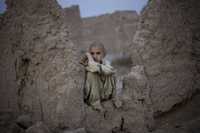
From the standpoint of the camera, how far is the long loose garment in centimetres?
227

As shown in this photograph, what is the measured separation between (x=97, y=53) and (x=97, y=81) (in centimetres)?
36

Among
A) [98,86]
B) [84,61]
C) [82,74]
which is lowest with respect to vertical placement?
[98,86]

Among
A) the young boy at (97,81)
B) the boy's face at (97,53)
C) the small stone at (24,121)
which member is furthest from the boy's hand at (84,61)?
the small stone at (24,121)

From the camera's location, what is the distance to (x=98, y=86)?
7.58 feet

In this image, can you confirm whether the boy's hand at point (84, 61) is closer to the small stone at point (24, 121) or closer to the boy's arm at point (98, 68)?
the boy's arm at point (98, 68)

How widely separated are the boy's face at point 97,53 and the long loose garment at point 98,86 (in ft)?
0.26

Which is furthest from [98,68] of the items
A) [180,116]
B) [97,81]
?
[180,116]

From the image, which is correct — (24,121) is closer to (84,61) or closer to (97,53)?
(84,61)

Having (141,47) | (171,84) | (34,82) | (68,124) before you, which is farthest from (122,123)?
Answer: (34,82)

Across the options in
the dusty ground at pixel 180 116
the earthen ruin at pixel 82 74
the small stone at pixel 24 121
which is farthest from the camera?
the dusty ground at pixel 180 116

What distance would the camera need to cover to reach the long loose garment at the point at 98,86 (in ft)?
7.44

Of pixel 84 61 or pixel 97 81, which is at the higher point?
pixel 84 61

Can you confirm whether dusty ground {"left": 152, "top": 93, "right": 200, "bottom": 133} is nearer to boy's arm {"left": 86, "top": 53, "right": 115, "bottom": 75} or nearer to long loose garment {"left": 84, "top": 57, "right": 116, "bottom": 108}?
long loose garment {"left": 84, "top": 57, "right": 116, "bottom": 108}

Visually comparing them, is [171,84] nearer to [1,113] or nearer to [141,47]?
[141,47]
